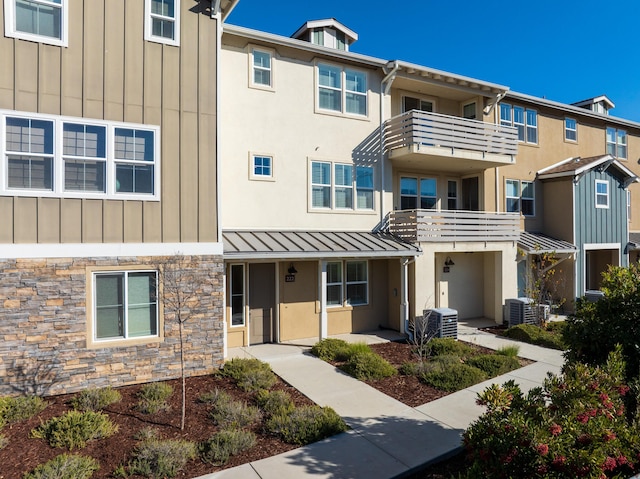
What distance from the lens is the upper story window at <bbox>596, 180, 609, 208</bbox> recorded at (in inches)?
Answer: 717

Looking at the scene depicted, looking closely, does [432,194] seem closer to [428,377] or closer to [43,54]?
[428,377]

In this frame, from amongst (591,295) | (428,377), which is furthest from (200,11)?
(591,295)

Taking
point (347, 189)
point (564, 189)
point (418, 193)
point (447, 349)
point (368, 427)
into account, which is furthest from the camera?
point (564, 189)

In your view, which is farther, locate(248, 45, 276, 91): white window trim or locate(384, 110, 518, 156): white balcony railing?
locate(384, 110, 518, 156): white balcony railing

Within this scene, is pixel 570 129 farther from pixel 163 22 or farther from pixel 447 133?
pixel 163 22

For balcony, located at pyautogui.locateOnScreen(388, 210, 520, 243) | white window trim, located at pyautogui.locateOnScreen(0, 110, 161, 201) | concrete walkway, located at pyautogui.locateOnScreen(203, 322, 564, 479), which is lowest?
concrete walkway, located at pyautogui.locateOnScreen(203, 322, 564, 479)

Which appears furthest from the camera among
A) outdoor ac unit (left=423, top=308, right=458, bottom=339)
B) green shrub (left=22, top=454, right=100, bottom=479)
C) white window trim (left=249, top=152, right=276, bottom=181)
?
outdoor ac unit (left=423, top=308, right=458, bottom=339)

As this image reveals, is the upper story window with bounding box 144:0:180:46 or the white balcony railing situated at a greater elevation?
the upper story window with bounding box 144:0:180:46

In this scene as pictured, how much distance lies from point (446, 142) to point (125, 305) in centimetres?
1103

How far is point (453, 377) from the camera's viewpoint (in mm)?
8938

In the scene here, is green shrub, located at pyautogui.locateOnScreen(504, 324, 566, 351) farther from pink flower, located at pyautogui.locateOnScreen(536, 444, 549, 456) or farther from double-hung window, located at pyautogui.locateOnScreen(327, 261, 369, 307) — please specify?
pink flower, located at pyautogui.locateOnScreen(536, 444, 549, 456)

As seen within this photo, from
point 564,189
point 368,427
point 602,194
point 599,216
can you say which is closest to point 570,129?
point 602,194

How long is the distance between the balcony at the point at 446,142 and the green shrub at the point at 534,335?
5.89 m

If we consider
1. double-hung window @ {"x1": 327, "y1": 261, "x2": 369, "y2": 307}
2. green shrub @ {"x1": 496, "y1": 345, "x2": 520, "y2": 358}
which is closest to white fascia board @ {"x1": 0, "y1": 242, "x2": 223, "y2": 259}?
double-hung window @ {"x1": 327, "y1": 261, "x2": 369, "y2": 307}
